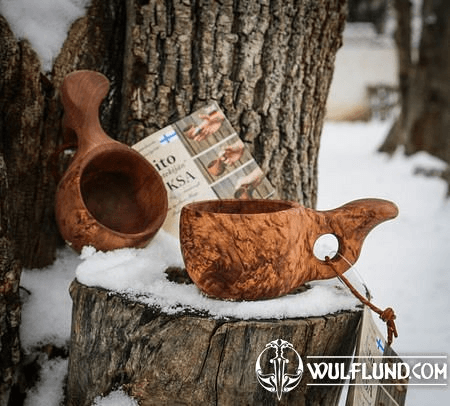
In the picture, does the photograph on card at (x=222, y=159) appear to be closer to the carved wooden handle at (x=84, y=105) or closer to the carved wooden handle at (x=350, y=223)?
the carved wooden handle at (x=84, y=105)

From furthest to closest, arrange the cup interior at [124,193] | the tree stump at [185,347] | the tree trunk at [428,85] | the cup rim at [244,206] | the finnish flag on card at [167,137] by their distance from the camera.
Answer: the tree trunk at [428,85]
the finnish flag on card at [167,137]
the cup interior at [124,193]
the cup rim at [244,206]
the tree stump at [185,347]

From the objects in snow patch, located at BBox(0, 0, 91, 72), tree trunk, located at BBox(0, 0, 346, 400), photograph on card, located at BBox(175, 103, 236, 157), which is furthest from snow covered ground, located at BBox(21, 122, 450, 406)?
snow patch, located at BBox(0, 0, 91, 72)

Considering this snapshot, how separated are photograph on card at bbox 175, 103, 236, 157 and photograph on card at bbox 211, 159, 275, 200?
93mm

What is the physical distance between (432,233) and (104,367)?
2271mm

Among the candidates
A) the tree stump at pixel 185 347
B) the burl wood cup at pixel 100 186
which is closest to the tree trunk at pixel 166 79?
the burl wood cup at pixel 100 186

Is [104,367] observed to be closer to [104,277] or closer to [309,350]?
[104,277]

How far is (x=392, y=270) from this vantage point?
7.62ft

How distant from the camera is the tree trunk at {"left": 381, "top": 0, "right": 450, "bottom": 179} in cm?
462

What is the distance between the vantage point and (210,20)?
134 cm

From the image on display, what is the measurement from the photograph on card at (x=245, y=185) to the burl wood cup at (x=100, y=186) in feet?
0.60

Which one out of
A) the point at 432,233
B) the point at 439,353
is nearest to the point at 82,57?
the point at 439,353

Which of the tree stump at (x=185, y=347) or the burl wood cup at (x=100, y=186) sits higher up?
the burl wood cup at (x=100, y=186)

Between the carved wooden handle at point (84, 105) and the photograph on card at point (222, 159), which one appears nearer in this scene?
the carved wooden handle at point (84, 105)

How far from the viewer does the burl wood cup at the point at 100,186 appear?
1.14 m
